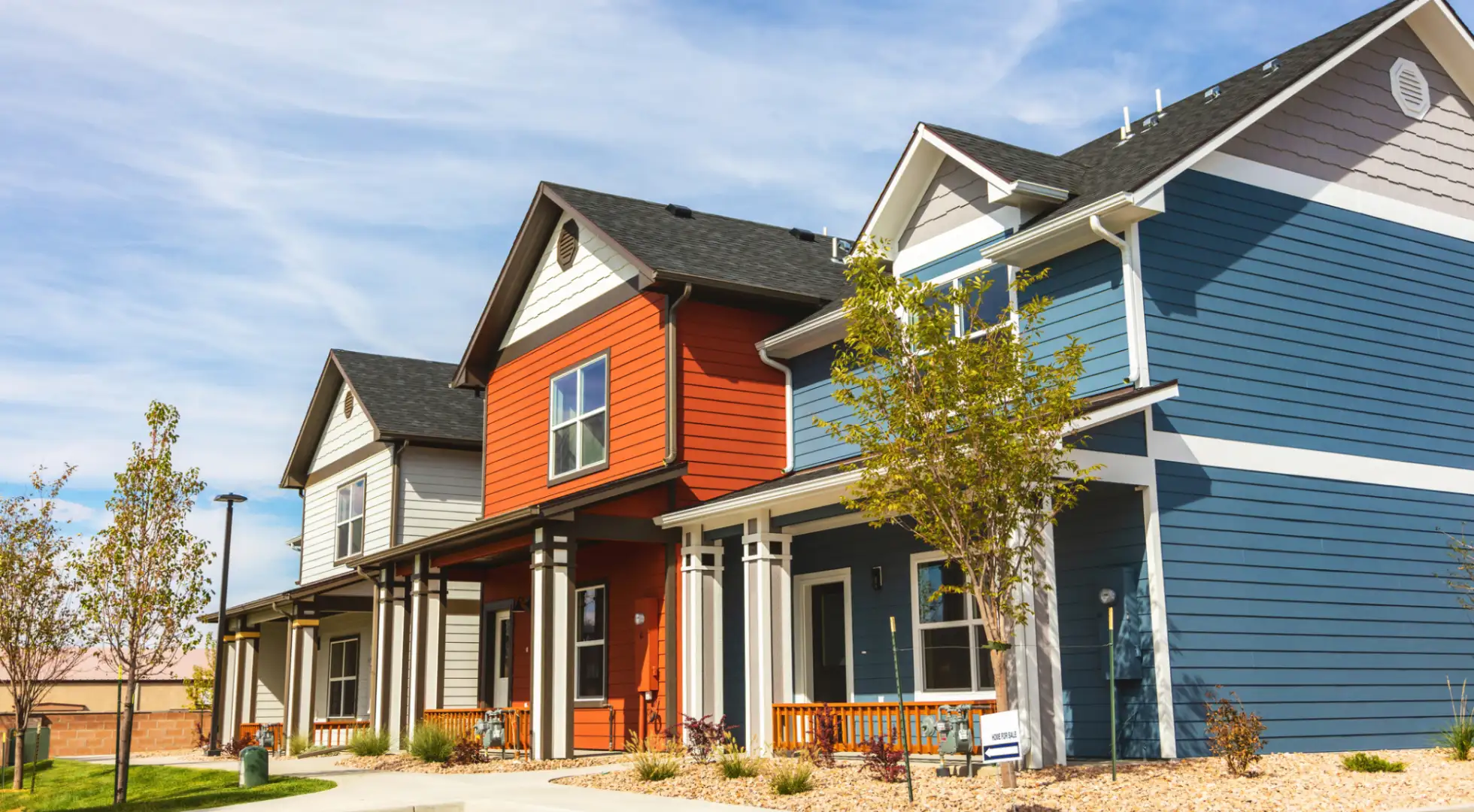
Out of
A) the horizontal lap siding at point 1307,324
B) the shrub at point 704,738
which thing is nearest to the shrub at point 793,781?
the shrub at point 704,738

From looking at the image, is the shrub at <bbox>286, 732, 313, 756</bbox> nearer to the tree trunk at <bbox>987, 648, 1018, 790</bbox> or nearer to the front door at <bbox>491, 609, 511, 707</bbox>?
the front door at <bbox>491, 609, 511, 707</bbox>

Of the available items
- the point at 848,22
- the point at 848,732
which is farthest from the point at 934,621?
the point at 848,22

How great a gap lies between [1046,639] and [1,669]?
16425mm

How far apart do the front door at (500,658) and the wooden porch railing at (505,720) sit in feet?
9.53

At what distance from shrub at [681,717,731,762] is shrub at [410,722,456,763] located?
3.65 m

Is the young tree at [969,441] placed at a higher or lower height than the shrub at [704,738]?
higher

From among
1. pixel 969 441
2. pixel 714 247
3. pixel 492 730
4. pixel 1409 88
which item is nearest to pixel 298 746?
pixel 492 730

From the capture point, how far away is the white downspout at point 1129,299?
12.9 m

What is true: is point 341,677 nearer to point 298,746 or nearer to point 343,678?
point 343,678

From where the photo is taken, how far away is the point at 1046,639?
11.5 metres

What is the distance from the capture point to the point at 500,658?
21766 mm

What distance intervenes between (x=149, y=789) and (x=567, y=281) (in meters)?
9.43

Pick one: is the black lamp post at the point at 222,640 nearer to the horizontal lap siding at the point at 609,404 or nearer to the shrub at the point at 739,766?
the horizontal lap siding at the point at 609,404

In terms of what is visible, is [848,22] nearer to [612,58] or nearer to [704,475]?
[612,58]
